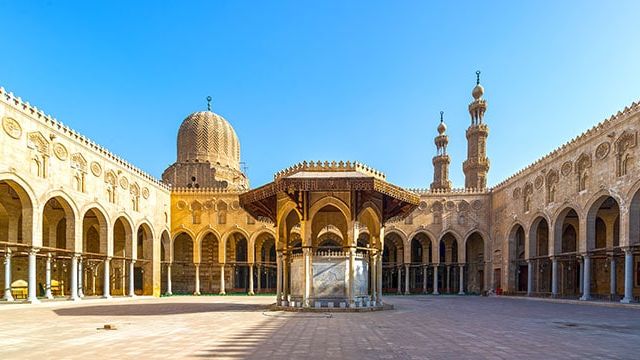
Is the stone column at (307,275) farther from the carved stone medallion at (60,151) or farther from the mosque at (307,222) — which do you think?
the carved stone medallion at (60,151)

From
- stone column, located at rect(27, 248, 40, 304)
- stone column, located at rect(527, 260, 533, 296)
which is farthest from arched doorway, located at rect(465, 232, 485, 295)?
stone column, located at rect(27, 248, 40, 304)

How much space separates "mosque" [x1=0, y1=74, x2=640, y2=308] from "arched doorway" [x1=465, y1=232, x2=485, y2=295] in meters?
0.12

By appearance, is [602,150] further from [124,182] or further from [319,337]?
[124,182]

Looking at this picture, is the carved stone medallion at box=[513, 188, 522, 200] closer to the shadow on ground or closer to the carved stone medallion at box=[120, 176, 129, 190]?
the shadow on ground

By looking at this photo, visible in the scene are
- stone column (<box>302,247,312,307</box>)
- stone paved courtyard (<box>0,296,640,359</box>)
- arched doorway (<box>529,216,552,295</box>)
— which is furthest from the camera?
arched doorway (<box>529,216,552,295</box>)

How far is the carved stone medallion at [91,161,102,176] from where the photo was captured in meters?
27.8

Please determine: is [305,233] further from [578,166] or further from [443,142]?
[443,142]

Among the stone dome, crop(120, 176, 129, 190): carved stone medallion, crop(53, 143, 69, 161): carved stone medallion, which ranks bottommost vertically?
crop(120, 176, 129, 190): carved stone medallion

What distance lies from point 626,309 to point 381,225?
11.8 metres

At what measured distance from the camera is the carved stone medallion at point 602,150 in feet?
79.0

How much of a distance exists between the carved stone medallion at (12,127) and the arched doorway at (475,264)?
3332cm

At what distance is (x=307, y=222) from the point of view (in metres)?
18.6

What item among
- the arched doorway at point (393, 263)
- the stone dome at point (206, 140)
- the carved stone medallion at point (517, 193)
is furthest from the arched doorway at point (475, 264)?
the stone dome at point (206, 140)

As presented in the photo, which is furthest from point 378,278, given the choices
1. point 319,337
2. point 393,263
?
point 393,263
